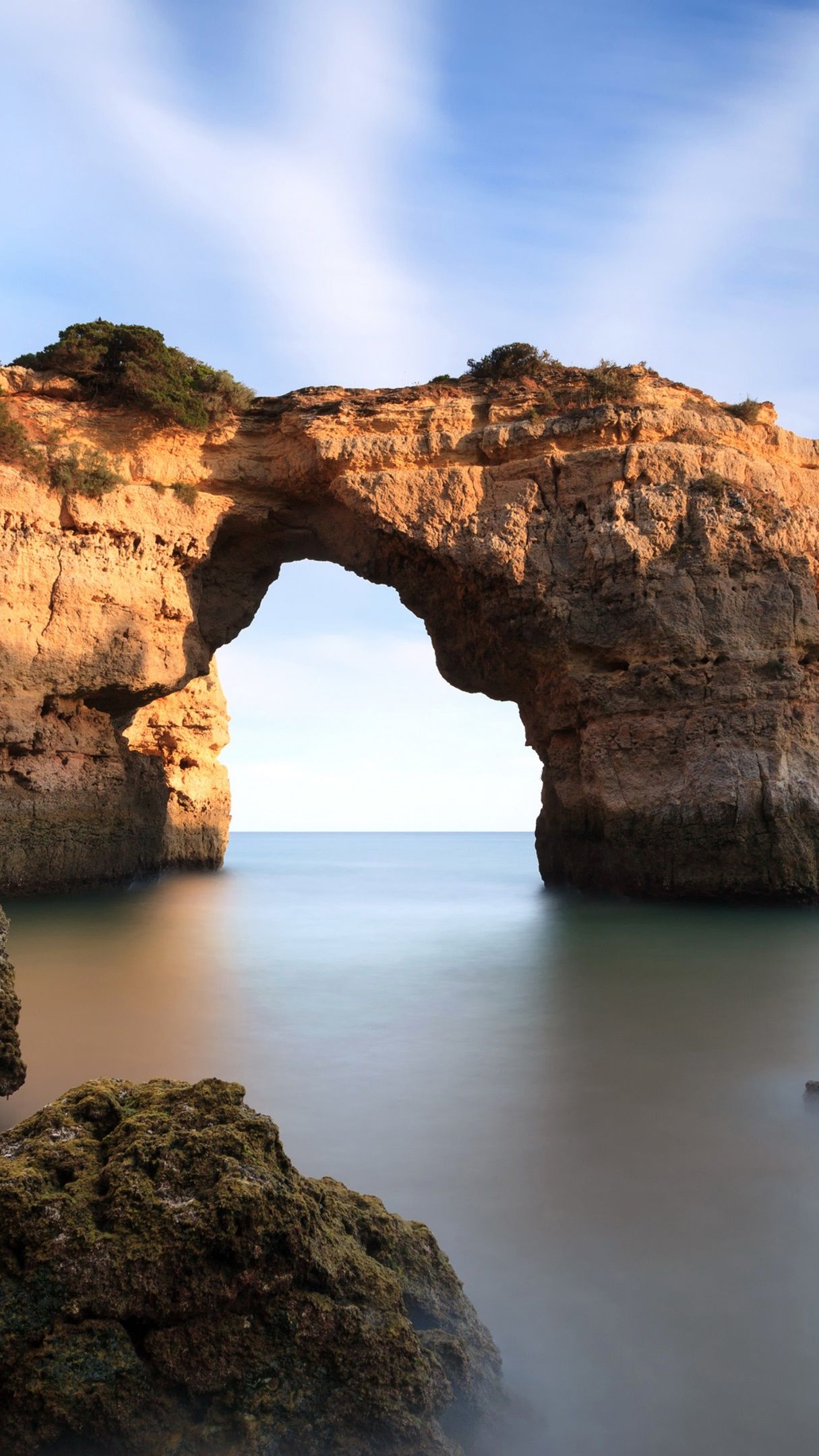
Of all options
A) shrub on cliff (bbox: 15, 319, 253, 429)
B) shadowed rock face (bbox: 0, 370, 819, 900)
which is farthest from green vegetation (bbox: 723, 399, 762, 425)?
shrub on cliff (bbox: 15, 319, 253, 429)

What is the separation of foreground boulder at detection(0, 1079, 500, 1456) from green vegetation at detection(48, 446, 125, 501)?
48.3 ft

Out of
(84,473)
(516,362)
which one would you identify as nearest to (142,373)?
(84,473)

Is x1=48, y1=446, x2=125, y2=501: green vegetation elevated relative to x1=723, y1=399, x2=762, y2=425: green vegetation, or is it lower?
lower

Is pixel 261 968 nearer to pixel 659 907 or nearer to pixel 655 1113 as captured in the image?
pixel 655 1113

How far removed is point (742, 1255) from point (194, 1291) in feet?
6.80

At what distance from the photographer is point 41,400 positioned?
16.4 m

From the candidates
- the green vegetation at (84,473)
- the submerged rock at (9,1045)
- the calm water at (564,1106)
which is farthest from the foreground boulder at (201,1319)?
the green vegetation at (84,473)

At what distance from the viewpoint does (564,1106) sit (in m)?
4.68

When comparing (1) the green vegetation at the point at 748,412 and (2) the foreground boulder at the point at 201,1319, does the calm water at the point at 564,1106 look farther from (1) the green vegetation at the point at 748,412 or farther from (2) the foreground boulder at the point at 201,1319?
(1) the green vegetation at the point at 748,412

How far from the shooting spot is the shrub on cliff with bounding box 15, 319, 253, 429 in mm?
15852

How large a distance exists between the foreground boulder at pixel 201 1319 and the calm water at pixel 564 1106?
0.48 m

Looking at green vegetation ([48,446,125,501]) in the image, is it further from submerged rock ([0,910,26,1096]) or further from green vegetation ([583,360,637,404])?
submerged rock ([0,910,26,1096])

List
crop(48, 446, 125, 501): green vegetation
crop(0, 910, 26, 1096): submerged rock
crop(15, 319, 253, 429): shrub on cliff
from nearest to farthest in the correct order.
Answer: crop(0, 910, 26, 1096): submerged rock
crop(48, 446, 125, 501): green vegetation
crop(15, 319, 253, 429): shrub on cliff

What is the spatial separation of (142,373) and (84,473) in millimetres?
2204
